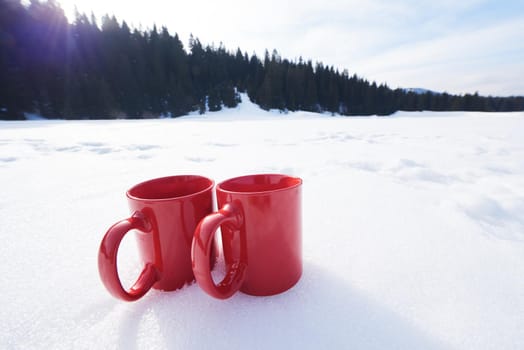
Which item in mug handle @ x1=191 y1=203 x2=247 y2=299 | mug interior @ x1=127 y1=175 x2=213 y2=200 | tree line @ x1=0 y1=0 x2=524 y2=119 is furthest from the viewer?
tree line @ x1=0 y1=0 x2=524 y2=119

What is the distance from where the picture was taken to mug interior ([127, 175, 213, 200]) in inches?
13.9

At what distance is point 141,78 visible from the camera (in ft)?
38.6


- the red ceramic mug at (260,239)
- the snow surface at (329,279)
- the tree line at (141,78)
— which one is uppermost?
the tree line at (141,78)

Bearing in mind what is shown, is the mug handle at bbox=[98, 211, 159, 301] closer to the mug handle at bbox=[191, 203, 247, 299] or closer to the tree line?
the mug handle at bbox=[191, 203, 247, 299]

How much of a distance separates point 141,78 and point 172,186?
44.9 feet

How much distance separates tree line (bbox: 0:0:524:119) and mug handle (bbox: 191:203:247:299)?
38.1ft

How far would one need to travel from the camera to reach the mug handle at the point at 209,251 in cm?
22

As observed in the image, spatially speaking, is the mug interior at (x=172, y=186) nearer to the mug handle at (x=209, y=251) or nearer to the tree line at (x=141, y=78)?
the mug handle at (x=209, y=251)

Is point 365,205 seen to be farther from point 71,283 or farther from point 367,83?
point 367,83

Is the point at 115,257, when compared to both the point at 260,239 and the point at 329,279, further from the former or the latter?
the point at 329,279

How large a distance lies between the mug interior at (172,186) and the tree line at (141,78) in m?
11.5


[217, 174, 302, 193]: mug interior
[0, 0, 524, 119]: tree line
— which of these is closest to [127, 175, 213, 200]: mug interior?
[217, 174, 302, 193]: mug interior

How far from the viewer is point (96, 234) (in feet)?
1.50

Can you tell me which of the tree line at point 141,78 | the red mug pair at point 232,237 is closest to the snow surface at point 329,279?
the red mug pair at point 232,237
